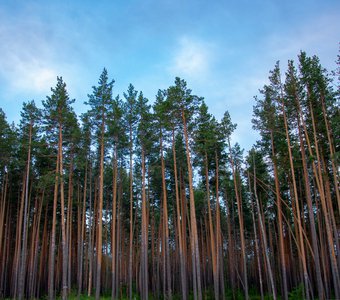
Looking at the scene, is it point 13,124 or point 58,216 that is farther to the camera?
point 58,216

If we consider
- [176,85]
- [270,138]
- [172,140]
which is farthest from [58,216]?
[270,138]

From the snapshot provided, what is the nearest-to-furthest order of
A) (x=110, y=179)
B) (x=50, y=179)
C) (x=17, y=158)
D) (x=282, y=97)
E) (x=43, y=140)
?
(x=50, y=179)
(x=282, y=97)
(x=43, y=140)
(x=17, y=158)
(x=110, y=179)

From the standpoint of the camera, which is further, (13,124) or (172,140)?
(13,124)

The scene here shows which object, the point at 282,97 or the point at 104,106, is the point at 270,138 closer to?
the point at 282,97

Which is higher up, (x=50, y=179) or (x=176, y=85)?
(x=176, y=85)

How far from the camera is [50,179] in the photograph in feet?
67.8

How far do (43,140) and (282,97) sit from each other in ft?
60.5

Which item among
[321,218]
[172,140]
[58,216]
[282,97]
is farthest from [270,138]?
[58,216]

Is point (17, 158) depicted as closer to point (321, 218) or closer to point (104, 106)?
point (104, 106)

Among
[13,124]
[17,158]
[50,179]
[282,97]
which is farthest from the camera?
[13,124]

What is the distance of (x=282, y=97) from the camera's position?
22531 millimetres

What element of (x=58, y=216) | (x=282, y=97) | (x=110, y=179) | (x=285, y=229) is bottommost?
(x=285, y=229)

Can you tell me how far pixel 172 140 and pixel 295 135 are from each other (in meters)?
9.47

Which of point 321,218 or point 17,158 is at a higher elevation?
point 17,158
